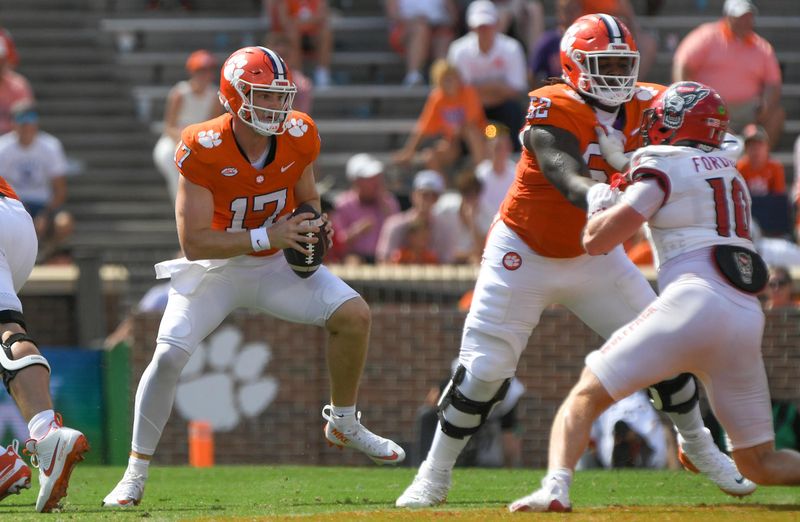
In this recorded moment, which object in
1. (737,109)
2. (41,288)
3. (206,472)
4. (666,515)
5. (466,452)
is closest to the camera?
(666,515)

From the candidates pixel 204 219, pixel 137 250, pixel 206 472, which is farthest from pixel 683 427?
pixel 137 250

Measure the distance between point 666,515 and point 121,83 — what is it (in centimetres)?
1123

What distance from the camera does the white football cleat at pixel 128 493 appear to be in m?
6.70

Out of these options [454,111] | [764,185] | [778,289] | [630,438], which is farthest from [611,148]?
[454,111]

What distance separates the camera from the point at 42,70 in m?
16.3

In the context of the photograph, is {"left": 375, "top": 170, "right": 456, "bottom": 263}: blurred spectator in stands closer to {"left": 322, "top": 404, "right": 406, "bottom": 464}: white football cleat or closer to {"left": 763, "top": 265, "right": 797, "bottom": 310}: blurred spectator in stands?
{"left": 763, "top": 265, "right": 797, "bottom": 310}: blurred spectator in stands

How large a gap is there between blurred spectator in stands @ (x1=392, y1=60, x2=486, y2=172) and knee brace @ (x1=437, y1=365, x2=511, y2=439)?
23.0ft

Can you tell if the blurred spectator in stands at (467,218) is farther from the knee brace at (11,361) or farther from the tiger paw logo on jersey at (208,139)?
the knee brace at (11,361)

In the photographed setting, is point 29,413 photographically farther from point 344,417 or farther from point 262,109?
point 262,109

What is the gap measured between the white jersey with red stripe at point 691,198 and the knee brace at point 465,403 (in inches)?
45.7

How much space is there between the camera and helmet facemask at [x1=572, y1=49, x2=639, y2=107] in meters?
6.57

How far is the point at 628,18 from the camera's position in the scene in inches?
512

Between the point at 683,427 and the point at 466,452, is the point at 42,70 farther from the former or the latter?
the point at 683,427

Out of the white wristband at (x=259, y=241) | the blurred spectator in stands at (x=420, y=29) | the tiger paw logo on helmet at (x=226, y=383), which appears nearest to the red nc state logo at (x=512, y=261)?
the white wristband at (x=259, y=241)
